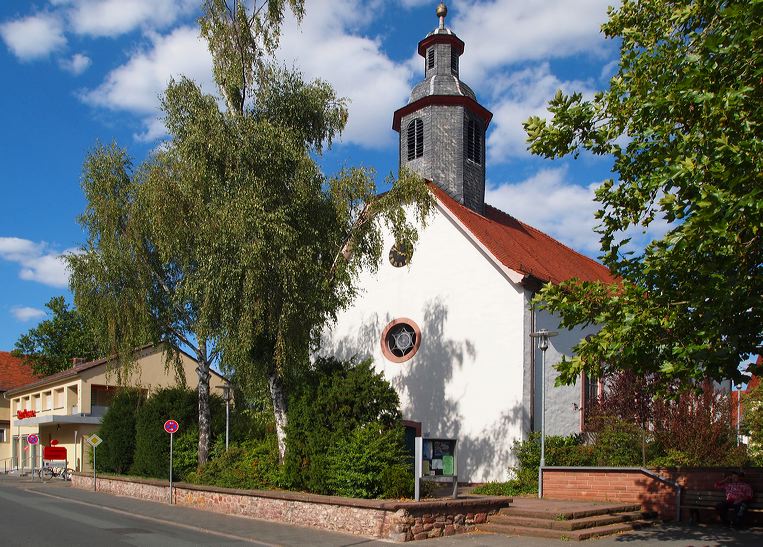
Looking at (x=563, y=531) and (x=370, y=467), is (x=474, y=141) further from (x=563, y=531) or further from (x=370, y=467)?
(x=563, y=531)

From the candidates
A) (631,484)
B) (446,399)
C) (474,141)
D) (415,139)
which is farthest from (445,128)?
(631,484)

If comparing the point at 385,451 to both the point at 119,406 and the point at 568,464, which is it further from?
the point at 119,406

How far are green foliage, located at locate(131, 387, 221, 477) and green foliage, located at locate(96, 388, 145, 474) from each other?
1.51 meters

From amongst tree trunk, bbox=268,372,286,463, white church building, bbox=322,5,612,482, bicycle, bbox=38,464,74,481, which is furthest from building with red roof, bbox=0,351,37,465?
tree trunk, bbox=268,372,286,463

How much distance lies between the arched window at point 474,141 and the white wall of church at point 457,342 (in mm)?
4327

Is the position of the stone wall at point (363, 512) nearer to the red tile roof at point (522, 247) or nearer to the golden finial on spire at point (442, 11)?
the red tile roof at point (522, 247)

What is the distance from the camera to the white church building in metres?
20.9

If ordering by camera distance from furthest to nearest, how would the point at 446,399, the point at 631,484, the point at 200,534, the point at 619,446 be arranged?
the point at 446,399, the point at 619,446, the point at 631,484, the point at 200,534

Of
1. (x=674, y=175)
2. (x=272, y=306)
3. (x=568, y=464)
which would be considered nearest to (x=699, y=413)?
(x=568, y=464)

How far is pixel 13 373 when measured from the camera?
54000mm

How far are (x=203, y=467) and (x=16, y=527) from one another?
6443 millimetres

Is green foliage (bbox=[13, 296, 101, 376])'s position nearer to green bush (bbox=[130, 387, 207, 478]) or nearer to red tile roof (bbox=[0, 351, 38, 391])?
red tile roof (bbox=[0, 351, 38, 391])

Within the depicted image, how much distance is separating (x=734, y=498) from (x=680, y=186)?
26.3 ft

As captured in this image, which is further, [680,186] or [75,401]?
[75,401]
